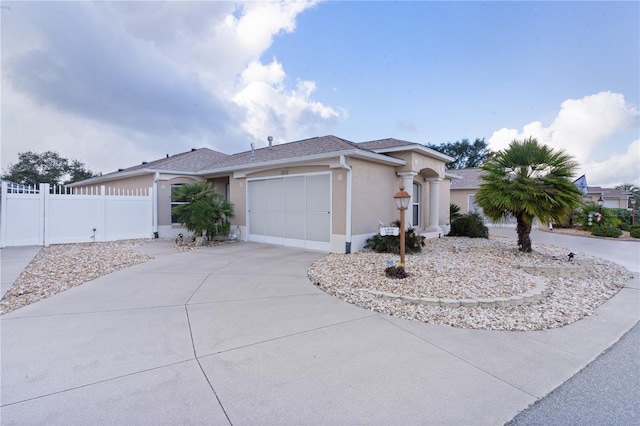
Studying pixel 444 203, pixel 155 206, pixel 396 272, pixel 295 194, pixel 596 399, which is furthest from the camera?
pixel 444 203

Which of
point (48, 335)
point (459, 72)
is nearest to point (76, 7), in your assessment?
point (48, 335)

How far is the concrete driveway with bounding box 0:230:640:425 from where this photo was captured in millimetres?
2107

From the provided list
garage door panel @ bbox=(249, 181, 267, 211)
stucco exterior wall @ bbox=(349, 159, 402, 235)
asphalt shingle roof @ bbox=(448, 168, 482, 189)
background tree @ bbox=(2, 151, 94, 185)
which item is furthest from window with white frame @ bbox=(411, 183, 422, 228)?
background tree @ bbox=(2, 151, 94, 185)

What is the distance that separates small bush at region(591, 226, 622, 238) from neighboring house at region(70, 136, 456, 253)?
866 centimetres

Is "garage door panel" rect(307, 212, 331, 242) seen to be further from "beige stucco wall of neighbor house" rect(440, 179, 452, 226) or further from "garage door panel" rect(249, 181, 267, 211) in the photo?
"beige stucco wall of neighbor house" rect(440, 179, 452, 226)

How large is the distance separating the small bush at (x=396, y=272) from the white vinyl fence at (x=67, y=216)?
10.7 m

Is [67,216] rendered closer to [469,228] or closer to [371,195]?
[371,195]

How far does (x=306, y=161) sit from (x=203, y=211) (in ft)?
13.6

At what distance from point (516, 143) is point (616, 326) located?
5741 millimetres

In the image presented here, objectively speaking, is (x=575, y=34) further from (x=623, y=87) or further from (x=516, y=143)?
(x=516, y=143)

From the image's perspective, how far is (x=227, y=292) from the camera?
4.98 meters

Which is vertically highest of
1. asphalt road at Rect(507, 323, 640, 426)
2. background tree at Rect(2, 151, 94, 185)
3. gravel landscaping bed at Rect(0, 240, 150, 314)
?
background tree at Rect(2, 151, 94, 185)

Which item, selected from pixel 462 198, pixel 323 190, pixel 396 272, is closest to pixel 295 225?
pixel 323 190

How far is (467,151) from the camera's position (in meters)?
42.2
